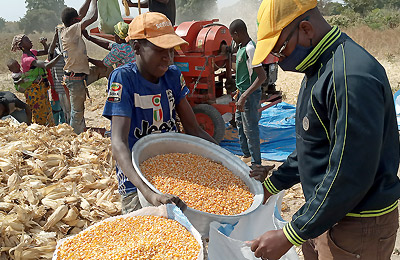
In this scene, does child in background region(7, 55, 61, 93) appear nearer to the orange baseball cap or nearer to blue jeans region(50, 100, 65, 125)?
blue jeans region(50, 100, 65, 125)

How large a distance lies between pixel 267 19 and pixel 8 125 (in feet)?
19.4

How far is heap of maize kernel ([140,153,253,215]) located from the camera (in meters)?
2.21

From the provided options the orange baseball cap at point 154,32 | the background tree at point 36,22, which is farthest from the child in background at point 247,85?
the background tree at point 36,22

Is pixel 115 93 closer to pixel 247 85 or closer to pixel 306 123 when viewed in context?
pixel 306 123

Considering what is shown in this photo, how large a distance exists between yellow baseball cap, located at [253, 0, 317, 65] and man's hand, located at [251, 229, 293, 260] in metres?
0.85

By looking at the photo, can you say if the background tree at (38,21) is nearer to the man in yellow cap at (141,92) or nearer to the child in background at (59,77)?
the child in background at (59,77)

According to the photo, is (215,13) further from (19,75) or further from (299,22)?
(299,22)

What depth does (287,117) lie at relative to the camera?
8359mm

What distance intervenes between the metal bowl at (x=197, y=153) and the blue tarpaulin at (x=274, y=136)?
3977mm

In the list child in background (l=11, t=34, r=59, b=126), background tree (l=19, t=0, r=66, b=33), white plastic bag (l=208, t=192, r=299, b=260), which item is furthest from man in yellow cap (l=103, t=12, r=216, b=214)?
background tree (l=19, t=0, r=66, b=33)

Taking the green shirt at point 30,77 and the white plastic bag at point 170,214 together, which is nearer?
the white plastic bag at point 170,214

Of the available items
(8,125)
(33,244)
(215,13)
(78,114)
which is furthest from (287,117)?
(215,13)

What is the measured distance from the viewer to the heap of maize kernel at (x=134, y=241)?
1807 millimetres

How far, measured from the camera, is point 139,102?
7.97 ft
